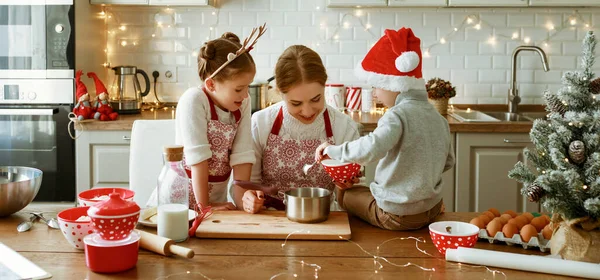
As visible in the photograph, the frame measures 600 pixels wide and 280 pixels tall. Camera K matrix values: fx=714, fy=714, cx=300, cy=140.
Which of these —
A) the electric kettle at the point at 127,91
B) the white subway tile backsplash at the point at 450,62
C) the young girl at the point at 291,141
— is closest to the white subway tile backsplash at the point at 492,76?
the white subway tile backsplash at the point at 450,62

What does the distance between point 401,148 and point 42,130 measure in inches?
104

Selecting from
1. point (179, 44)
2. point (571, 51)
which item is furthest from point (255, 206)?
point (571, 51)

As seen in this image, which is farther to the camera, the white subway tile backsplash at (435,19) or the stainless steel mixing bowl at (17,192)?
the white subway tile backsplash at (435,19)

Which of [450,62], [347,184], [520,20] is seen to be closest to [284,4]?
[450,62]

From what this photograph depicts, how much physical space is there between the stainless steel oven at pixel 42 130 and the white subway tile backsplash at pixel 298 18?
1.40 metres

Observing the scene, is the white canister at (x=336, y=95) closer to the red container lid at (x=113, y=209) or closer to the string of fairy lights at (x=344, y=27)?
the string of fairy lights at (x=344, y=27)

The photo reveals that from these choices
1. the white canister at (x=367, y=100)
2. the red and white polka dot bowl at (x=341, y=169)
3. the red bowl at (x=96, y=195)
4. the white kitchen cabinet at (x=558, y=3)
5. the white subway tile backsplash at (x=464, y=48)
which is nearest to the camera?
the red bowl at (x=96, y=195)

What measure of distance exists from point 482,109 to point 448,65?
1.17ft

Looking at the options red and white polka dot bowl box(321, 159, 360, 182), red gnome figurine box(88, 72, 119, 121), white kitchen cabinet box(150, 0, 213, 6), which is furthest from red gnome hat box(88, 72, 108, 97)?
red and white polka dot bowl box(321, 159, 360, 182)

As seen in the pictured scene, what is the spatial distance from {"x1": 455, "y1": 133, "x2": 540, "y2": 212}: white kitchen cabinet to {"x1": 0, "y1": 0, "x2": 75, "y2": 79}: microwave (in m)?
2.26

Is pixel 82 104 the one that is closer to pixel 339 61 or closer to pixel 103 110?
pixel 103 110

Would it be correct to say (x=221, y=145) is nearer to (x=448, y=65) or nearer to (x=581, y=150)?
(x=581, y=150)

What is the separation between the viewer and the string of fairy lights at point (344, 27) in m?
4.52

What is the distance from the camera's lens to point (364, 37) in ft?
15.0
